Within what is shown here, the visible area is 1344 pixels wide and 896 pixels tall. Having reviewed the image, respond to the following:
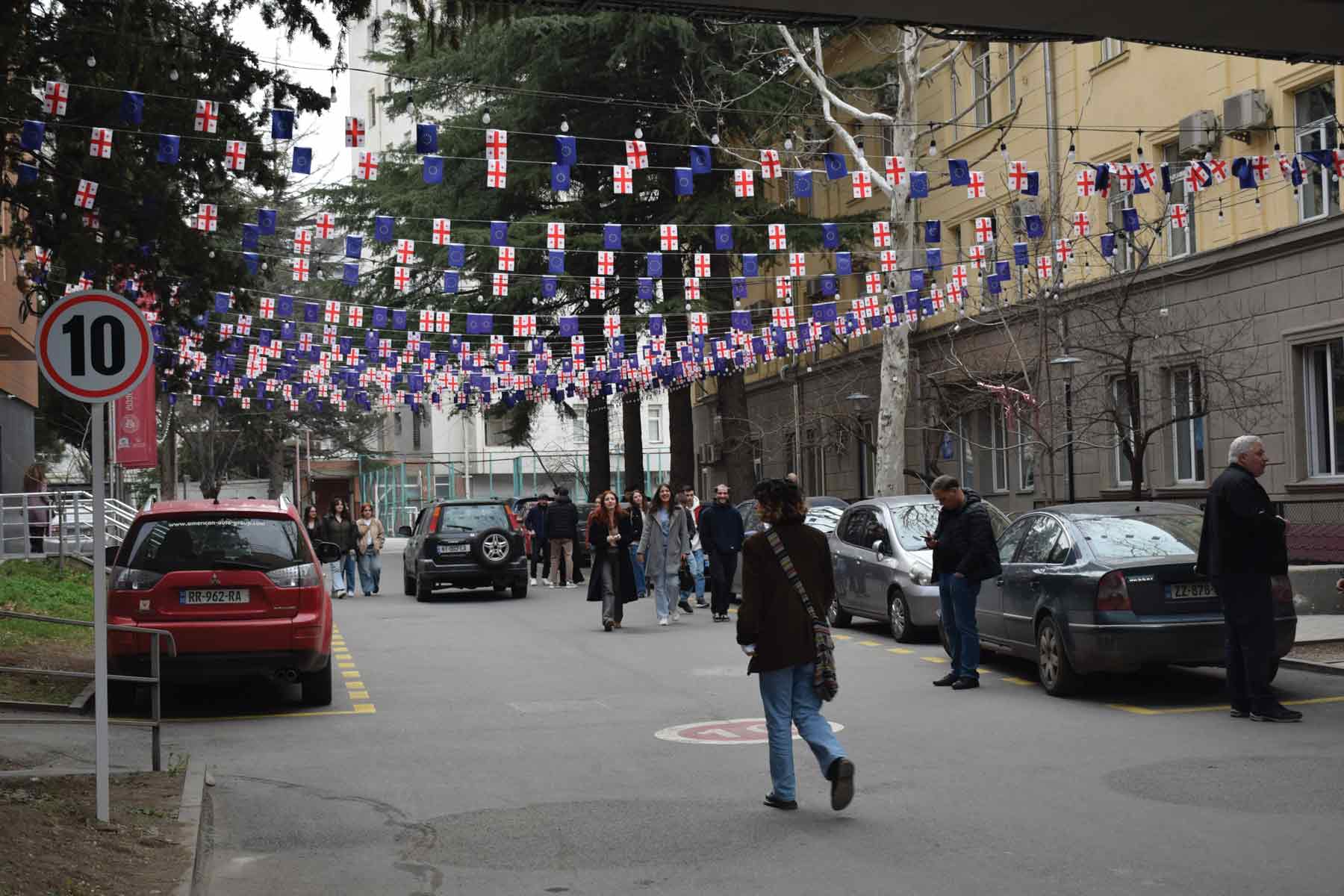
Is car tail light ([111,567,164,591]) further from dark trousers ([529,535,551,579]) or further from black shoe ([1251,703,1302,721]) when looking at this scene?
dark trousers ([529,535,551,579])

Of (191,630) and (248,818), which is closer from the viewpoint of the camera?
(248,818)

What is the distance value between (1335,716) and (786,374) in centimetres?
3758

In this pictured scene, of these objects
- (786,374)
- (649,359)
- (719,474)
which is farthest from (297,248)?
(719,474)

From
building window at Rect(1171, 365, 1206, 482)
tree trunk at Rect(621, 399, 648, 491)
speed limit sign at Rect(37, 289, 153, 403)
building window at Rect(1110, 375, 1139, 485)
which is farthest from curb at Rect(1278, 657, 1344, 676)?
tree trunk at Rect(621, 399, 648, 491)

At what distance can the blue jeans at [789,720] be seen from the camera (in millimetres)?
8477

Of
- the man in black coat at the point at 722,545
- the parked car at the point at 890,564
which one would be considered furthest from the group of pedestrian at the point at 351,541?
the parked car at the point at 890,564

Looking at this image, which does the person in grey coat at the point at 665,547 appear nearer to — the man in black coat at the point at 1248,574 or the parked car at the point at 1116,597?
the parked car at the point at 1116,597

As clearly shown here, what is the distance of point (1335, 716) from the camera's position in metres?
11.5

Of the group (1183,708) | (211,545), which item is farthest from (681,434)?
(1183,708)

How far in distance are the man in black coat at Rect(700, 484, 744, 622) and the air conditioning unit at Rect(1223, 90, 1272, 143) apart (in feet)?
32.9

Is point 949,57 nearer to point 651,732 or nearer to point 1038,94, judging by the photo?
point 1038,94

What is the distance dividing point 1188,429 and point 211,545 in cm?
1956

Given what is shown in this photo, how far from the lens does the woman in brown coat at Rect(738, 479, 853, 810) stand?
8.49 meters

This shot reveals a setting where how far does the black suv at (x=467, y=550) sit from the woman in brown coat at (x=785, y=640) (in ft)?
66.6
